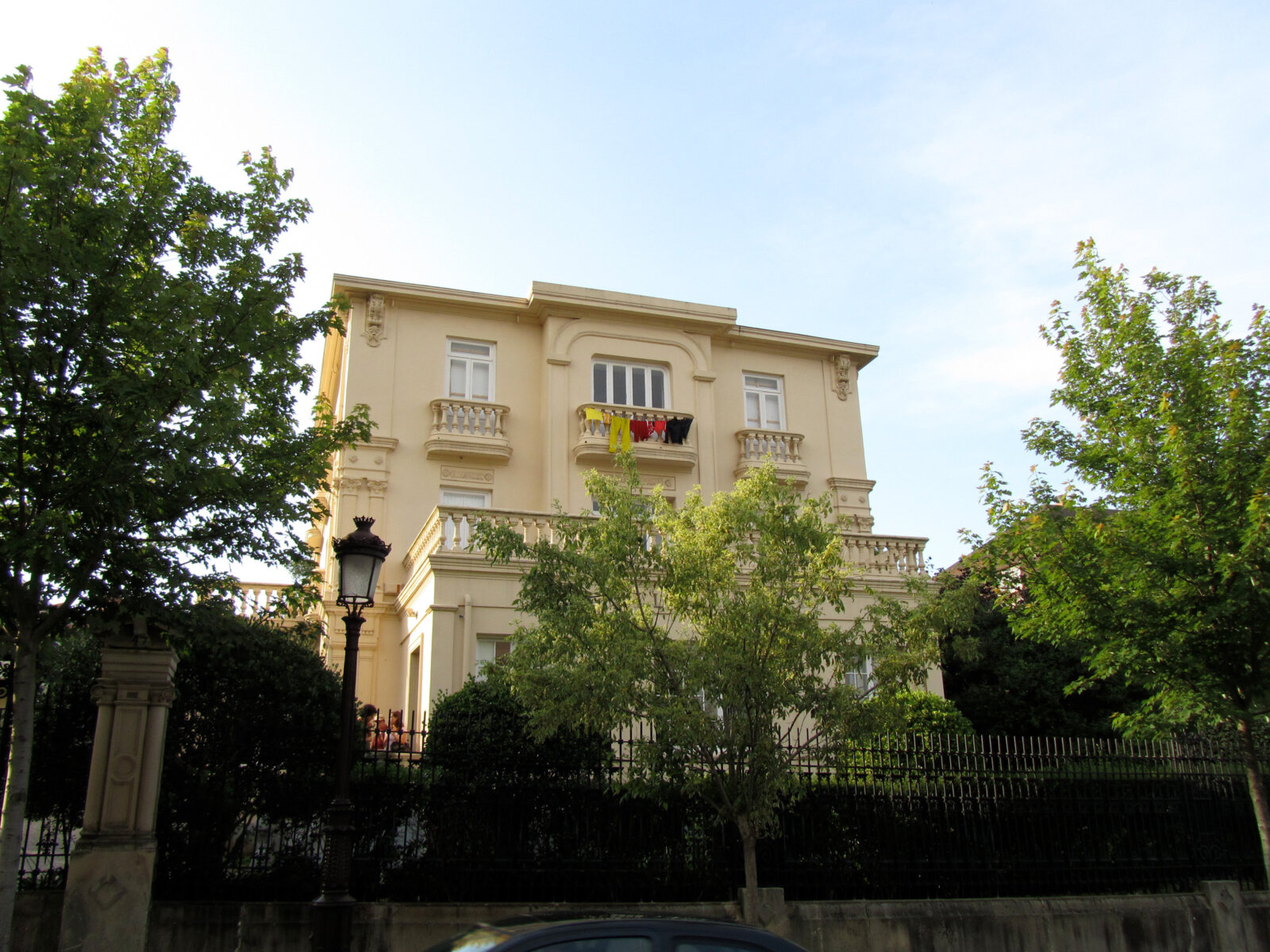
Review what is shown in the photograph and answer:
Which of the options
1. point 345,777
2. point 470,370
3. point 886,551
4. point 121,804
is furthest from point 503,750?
point 470,370

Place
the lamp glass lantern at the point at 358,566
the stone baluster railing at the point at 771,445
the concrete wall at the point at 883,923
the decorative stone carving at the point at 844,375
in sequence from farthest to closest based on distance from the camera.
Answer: the decorative stone carving at the point at 844,375 → the stone baluster railing at the point at 771,445 → the concrete wall at the point at 883,923 → the lamp glass lantern at the point at 358,566

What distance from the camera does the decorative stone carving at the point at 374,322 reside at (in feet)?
74.0

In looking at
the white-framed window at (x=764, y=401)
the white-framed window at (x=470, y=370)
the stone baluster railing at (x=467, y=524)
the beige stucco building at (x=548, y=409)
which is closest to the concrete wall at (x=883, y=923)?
the stone baluster railing at (x=467, y=524)

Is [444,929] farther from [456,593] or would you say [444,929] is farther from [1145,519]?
[1145,519]

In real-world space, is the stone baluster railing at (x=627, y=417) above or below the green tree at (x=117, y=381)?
above

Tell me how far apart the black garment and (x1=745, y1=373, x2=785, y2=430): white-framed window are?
244 centimetres

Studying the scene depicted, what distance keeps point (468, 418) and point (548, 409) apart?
74.7 inches

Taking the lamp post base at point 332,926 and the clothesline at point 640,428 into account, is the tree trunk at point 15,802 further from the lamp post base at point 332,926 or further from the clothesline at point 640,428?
the clothesline at point 640,428

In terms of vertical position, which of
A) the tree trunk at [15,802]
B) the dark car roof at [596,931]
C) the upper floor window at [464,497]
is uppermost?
the upper floor window at [464,497]

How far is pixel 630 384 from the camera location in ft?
79.3

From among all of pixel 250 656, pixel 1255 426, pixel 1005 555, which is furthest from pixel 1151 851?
pixel 250 656

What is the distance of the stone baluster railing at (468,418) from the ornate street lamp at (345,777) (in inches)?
528

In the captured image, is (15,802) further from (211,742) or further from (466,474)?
(466,474)

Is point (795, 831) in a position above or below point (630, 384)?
below
